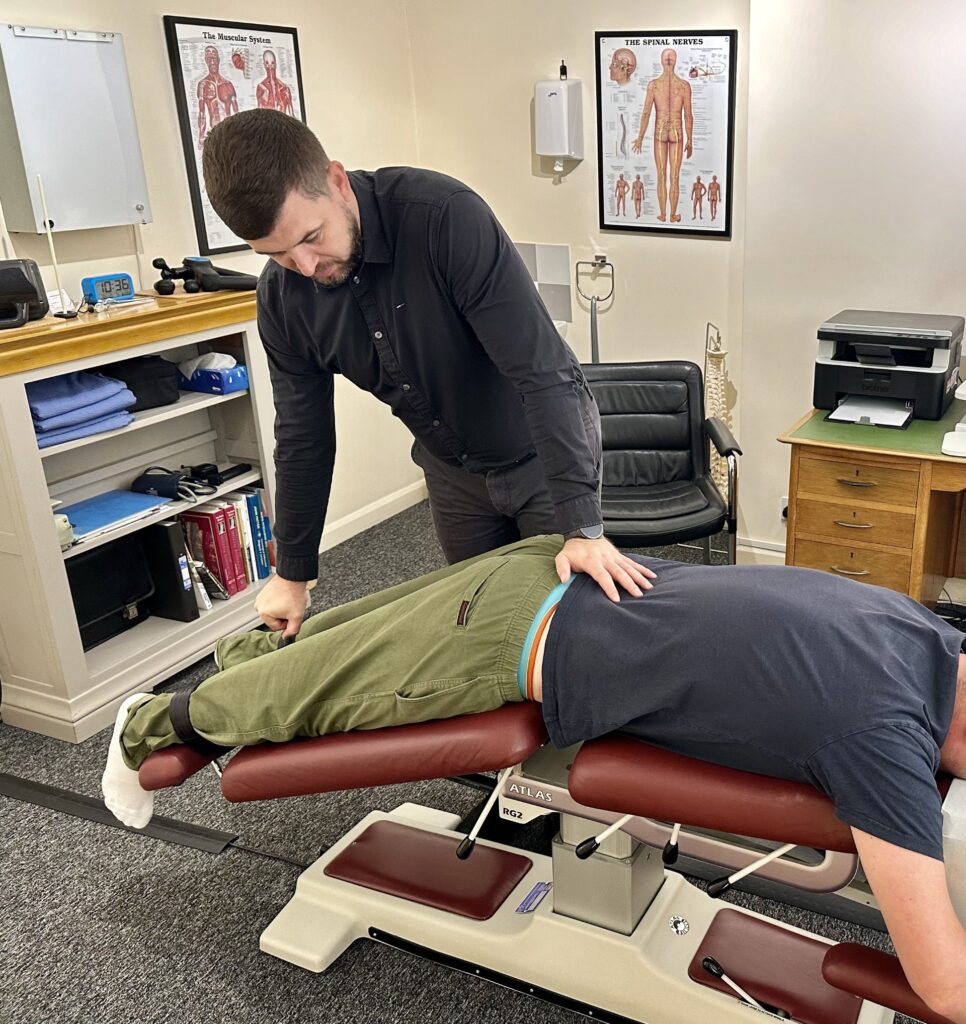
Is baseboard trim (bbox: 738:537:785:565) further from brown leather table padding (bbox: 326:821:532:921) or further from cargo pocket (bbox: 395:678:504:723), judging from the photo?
cargo pocket (bbox: 395:678:504:723)

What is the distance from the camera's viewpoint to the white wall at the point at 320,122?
2.66 meters

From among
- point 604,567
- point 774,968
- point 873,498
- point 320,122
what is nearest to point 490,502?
point 604,567

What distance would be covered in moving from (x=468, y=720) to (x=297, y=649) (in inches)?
12.0

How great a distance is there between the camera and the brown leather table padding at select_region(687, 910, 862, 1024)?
4.78 ft

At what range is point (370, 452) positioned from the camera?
3.79 m

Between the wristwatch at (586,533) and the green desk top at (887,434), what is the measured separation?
4.32 ft

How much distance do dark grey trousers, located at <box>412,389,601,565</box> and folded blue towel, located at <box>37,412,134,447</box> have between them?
927mm

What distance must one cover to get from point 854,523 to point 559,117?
5.23ft

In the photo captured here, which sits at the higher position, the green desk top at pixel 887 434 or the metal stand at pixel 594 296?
the metal stand at pixel 594 296

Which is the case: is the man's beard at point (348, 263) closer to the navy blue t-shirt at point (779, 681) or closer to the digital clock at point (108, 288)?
the navy blue t-shirt at point (779, 681)

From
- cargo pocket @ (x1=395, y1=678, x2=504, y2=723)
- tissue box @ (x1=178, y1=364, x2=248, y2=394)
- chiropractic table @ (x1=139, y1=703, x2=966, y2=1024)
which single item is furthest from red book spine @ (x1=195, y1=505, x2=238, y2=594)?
cargo pocket @ (x1=395, y1=678, x2=504, y2=723)

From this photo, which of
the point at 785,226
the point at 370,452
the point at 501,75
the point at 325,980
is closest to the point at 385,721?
the point at 325,980

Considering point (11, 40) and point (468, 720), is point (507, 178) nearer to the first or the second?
point (11, 40)

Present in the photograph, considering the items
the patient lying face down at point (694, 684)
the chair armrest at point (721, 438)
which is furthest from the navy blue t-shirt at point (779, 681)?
the chair armrest at point (721, 438)
